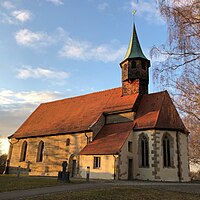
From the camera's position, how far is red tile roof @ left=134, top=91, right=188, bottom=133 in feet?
66.8

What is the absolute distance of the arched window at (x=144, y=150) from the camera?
2036cm

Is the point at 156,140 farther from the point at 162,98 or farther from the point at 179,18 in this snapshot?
the point at 179,18

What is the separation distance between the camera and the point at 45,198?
890 centimetres

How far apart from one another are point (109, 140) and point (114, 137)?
1.82 ft

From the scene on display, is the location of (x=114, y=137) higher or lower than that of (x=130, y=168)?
higher

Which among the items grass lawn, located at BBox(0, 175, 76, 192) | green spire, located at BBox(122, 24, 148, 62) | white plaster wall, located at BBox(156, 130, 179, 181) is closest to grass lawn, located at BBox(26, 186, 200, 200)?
grass lawn, located at BBox(0, 175, 76, 192)

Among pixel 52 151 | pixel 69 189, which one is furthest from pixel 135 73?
pixel 69 189

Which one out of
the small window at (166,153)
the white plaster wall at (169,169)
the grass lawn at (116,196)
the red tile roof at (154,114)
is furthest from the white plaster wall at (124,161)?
the grass lawn at (116,196)

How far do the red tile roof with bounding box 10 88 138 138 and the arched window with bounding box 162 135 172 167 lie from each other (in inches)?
184

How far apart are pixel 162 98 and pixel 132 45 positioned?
326 inches

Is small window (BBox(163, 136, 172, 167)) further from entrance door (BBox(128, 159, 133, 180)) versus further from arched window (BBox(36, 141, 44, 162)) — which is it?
arched window (BBox(36, 141, 44, 162))

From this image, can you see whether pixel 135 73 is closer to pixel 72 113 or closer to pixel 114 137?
pixel 114 137

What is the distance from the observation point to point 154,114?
21.4 m

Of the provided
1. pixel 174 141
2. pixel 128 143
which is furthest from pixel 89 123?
pixel 174 141
